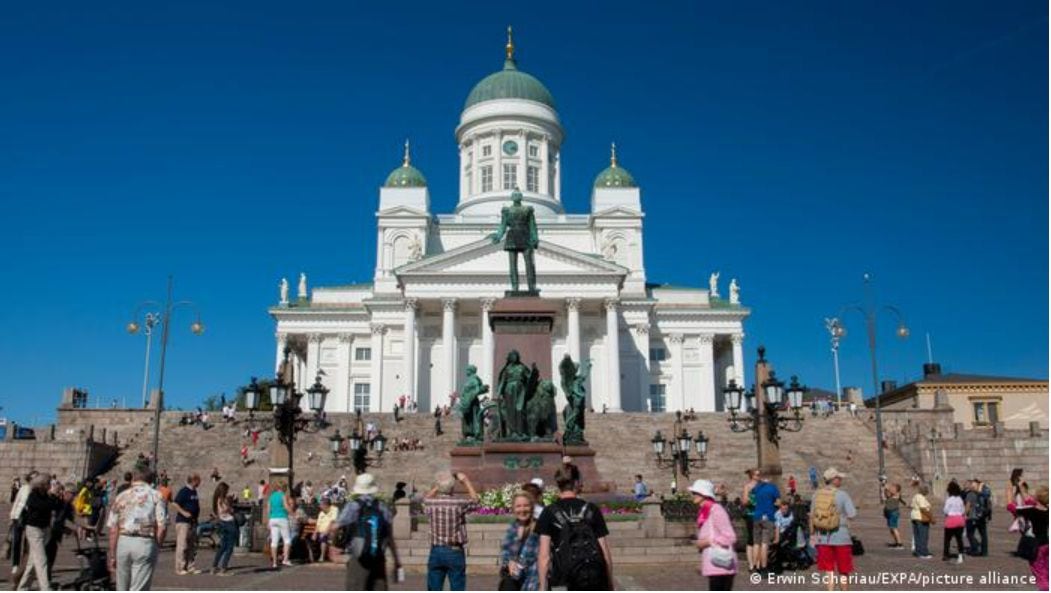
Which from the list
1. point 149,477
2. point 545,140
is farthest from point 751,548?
point 545,140

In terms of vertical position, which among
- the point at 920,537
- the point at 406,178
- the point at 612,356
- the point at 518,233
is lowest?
the point at 920,537

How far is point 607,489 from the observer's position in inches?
788

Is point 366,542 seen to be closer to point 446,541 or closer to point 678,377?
point 446,541

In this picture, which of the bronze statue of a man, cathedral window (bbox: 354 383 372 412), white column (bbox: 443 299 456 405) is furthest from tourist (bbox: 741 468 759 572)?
cathedral window (bbox: 354 383 372 412)

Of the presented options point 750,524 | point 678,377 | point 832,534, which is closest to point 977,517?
point 750,524

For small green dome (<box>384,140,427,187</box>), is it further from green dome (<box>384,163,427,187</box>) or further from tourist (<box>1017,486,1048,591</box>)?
tourist (<box>1017,486,1048,591</box>)

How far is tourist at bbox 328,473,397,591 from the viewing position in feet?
26.0

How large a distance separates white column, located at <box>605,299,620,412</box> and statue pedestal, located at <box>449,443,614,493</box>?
139ft

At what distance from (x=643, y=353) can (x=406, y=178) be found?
2470 cm

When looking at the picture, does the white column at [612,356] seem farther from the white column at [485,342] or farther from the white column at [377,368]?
the white column at [377,368]

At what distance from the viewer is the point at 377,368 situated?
67188 millimetres

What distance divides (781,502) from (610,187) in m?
61.6

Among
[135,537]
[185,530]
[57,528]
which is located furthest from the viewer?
[185,530]

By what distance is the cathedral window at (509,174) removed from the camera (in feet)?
259
